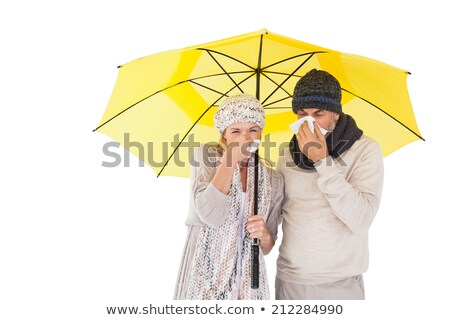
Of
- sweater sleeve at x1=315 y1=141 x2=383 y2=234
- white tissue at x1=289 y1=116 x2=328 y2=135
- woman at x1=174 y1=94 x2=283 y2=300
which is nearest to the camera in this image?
sweater sleeve at x1=315 y1=141 x2=383 y2=234

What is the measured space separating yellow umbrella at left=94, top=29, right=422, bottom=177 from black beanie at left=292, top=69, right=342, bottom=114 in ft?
0.39

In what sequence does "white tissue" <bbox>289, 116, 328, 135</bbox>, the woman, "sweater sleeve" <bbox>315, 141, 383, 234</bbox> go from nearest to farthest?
"sweater sleeve" <bbox>315, 141, 383, 234</bbox>, "white tissue" <bbox>289, 116, 328, 135</bbox>, the woman

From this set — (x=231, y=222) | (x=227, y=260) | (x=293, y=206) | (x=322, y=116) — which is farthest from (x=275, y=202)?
(x=322, y=116)

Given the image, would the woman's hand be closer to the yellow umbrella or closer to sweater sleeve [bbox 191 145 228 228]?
sweater sleeve [bbox 191 145 228 228]

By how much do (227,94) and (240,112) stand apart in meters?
0.45

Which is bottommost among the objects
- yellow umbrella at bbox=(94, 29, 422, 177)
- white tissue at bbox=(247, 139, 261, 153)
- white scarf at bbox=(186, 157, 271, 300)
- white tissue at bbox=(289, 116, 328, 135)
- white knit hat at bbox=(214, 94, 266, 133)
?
white scarf at bbox=(186, 157, 271, 300)

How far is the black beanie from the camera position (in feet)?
7.45

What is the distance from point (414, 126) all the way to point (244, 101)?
792 mm

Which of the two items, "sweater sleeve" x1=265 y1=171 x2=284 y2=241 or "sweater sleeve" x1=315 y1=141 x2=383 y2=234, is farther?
"sweater sleeve" x1=265 y1=171 x2=284 y2=241

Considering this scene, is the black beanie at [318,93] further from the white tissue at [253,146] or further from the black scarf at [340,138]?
the white tissue at [253,146]

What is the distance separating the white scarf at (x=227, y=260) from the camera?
94.0 inches

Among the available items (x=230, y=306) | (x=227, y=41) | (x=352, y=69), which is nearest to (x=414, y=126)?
(x=352, y=69)

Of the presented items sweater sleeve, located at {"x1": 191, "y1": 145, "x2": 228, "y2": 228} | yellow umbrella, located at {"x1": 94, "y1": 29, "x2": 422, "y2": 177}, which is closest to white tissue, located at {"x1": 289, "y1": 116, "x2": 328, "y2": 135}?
yellow umbrella, located at {"x1": 94, "y1": 29, "x2": 422, "y2": 177}

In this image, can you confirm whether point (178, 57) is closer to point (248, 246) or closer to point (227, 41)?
point (227, 41)
